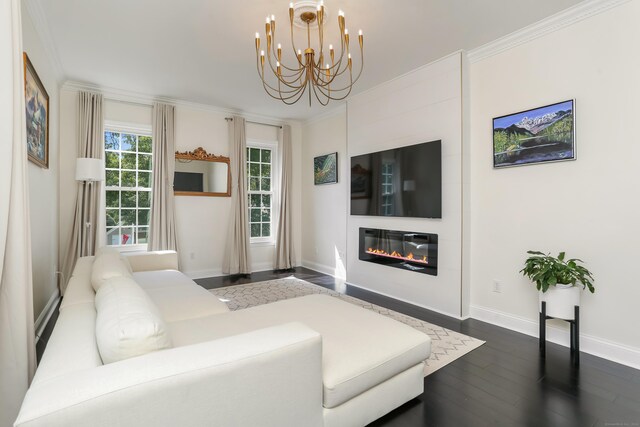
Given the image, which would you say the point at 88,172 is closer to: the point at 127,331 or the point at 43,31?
the point at 43,31

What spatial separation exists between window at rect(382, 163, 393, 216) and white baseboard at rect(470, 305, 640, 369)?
148 centimetres

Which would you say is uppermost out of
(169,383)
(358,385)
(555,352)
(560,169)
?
(560,169)

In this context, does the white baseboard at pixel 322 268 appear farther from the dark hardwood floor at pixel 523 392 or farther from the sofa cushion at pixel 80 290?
the sofa cushion at pixel 80 290

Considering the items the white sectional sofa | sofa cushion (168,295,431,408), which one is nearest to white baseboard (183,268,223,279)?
the white sectional sofa

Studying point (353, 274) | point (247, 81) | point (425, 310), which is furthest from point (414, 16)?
→ point (353, 274)

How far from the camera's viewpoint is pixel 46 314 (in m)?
3.32

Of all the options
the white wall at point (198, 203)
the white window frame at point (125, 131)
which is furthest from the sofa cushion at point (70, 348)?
the white wall at point (198, 203)

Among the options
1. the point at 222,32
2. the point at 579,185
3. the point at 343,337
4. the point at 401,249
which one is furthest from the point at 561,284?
the point at 222,32

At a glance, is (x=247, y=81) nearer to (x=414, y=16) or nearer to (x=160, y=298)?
(x=414, y=16)

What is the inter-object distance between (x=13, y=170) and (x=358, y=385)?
1.80m

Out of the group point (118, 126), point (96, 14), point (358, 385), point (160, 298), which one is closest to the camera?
point (358, 385)

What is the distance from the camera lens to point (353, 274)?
4.78 metres

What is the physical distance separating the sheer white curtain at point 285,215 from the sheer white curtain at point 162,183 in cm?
180

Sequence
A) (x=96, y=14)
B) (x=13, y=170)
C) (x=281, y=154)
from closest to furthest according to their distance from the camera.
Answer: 1. (x=13, y=170)
2. (x=96, y=14)
3. (x=281, y=154)
